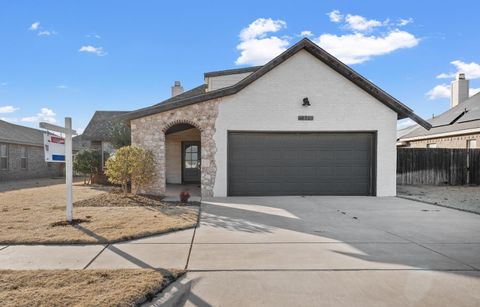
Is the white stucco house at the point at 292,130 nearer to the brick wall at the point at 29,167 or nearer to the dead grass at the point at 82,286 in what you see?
the dead grass at the point at 82,286

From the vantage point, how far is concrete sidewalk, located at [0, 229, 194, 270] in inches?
163

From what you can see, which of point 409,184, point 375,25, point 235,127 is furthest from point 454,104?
point 235,127

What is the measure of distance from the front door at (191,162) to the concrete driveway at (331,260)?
8.17 m

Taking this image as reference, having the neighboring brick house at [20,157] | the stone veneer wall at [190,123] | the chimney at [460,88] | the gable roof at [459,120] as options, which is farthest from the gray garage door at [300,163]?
the chimney at [460,88]

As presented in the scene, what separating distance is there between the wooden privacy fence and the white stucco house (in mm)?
5895

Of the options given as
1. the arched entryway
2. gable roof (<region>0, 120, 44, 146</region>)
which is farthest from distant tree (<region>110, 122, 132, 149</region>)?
→ gable roof (<region>0, 120, 44, 146</region>)

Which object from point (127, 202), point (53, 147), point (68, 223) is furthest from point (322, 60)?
point (68, 223)

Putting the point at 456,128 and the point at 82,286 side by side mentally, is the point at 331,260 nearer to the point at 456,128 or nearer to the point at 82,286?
the point at 82,286

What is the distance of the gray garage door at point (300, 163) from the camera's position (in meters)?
11.4

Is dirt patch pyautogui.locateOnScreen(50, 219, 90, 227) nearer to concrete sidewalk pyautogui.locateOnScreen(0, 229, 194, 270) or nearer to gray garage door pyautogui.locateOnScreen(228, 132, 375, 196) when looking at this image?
concrete sidewalk pyautogui.locateOnScreen(0, 229, 194, 270)

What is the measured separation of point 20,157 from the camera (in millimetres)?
20266

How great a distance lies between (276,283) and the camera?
12.1ft

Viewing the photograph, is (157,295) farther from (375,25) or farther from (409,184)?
(409,184)

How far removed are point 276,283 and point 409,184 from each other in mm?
15652
